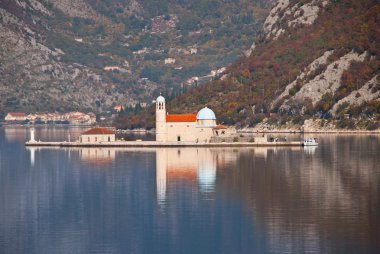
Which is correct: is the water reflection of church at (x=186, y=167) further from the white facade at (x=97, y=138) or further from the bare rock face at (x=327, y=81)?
the bare rock face at (x=327, y=81)

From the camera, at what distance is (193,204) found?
75.7 m

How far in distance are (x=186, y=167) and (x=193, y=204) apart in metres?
28.7

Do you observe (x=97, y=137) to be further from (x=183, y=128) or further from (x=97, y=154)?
(x=97, y=154)

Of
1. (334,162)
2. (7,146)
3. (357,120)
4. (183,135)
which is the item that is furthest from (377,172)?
(357,120)

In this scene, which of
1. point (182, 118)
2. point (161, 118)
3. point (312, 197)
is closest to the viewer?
point (312, 197)

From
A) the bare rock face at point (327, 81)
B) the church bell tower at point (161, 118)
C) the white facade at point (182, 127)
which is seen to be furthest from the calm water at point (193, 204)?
the bare rock face at point (327, 81)

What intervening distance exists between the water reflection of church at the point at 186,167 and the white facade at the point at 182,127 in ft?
33.2

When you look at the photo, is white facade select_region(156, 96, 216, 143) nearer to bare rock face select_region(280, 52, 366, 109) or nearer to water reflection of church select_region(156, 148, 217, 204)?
water reflection of church select_region(156, 148, 217, 204)

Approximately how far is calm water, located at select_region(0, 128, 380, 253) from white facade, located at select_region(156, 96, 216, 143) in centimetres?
2669

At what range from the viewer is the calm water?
61.8 m

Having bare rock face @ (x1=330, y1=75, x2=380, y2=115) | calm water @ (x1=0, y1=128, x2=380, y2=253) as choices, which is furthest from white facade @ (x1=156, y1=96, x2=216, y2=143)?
bare rock face @ (x1=330, y1=75, x2=380, y2=115)

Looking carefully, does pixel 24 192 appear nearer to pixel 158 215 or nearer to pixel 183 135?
pixel 158 215

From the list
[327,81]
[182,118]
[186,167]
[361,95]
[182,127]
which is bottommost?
[186,167]

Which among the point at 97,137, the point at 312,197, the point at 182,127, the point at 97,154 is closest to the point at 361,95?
Answer: the point at 182,127
